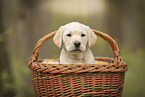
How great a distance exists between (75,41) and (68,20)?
6.74 ft

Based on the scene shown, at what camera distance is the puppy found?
202 cm

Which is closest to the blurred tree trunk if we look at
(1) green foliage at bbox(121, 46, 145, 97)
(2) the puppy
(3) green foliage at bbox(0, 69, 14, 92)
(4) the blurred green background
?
(3) green foliage at bbox(0, 69, 14, 92)

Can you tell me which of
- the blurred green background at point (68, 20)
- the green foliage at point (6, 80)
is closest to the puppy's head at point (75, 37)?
the blurred green background at point (68, 20)

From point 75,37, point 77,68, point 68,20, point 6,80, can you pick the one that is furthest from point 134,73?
point 6,80

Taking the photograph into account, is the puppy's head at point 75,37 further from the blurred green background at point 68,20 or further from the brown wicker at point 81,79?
the blurred green background at point 68,20

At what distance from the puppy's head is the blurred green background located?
1.78 metres

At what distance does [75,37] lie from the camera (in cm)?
204

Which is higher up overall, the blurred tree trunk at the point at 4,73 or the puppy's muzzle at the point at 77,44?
the puppy's muzzle at the point at 77,44

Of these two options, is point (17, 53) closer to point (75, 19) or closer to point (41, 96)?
point (75, 19)

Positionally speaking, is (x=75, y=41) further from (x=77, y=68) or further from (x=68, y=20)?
(x=68, y=20)

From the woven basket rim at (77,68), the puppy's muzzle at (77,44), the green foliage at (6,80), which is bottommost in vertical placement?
the green foliage at (6,80)

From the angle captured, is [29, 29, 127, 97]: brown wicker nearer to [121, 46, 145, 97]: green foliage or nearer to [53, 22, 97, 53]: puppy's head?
[53, 22, 97, 53]: puppy's head

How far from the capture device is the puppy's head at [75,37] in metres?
2.01

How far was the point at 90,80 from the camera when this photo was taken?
5.68 feet
